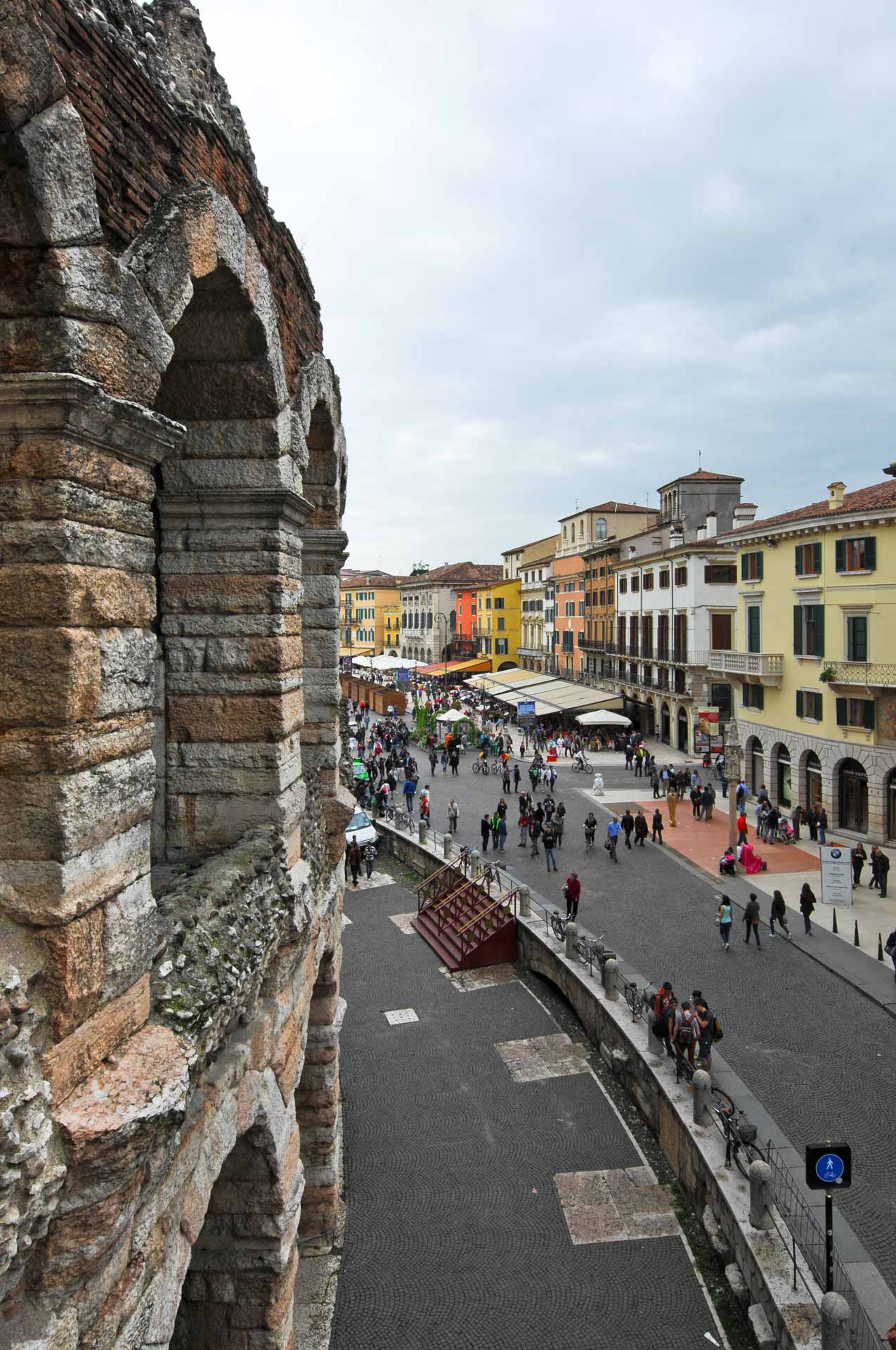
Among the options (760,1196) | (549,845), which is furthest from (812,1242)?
(549,845)

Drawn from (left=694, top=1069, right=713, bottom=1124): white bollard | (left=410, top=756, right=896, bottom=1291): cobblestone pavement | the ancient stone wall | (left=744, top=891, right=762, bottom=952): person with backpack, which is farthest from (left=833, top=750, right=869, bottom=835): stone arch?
the ancient stone wall

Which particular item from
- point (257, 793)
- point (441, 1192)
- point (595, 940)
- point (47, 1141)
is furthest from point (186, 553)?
point (595, 940)

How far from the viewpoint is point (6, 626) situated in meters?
3.06

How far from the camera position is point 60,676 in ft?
10.1

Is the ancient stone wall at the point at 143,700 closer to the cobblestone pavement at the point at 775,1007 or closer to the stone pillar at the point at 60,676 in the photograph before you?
the stone pillar at the point at 60,676

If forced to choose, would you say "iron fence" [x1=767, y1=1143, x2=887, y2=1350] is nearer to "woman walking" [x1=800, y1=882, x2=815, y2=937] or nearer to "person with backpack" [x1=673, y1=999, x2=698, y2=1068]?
"person with backpack" [x1=673, y1=999, x2=698, y2=1068]

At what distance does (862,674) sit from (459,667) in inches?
1983

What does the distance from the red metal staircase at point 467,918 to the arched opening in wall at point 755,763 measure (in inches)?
552

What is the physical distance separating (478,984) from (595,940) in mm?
2254

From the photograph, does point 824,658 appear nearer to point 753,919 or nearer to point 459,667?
point 753,919

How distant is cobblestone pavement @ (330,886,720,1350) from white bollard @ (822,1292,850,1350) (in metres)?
1.58

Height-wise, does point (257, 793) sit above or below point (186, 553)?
below

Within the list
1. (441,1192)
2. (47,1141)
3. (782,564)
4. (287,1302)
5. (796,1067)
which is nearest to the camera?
(47,1141)

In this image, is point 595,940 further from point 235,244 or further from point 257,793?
point 235,244
